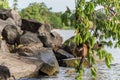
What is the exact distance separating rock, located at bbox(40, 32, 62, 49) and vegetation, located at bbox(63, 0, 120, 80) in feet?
92.6

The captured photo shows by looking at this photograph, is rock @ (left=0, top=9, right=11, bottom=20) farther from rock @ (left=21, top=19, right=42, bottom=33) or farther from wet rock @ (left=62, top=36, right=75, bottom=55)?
wet rock @ (left=62, top=36, right=75, bottom=55)

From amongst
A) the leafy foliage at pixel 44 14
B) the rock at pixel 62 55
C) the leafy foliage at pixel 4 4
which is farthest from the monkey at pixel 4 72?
the leafy foliage at pixel 44 14

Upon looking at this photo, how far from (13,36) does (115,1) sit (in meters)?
26.8

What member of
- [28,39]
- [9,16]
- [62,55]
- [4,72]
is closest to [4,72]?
[4,72]

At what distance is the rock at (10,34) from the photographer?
31.3 meters

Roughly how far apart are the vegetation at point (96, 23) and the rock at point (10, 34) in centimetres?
2623

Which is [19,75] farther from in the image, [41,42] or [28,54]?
[41,42]

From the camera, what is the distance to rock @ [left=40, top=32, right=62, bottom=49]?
3388cm

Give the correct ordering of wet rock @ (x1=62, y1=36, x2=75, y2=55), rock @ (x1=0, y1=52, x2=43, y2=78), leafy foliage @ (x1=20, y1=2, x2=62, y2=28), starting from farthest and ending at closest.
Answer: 1. leafy foliage @ (x1=20, y1=2, x2=62, y2=28)
2. rock @ (x1=0, y1=52, x2=43, y2=78)
3. wet rock @ (x1=62, y1=36, x2=75, y2=55)

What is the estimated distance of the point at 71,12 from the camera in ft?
17.7

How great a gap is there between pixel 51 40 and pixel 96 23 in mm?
30138

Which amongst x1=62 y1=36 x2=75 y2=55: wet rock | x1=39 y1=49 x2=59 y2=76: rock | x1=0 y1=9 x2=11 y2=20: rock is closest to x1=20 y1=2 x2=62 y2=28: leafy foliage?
x1=0 y1=9 x2=11 y2=20: rock

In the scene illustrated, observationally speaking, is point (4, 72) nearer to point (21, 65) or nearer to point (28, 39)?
point (21, 65)

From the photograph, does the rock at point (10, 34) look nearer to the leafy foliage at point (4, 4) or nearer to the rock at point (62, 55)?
the rock at point (62, 55)
